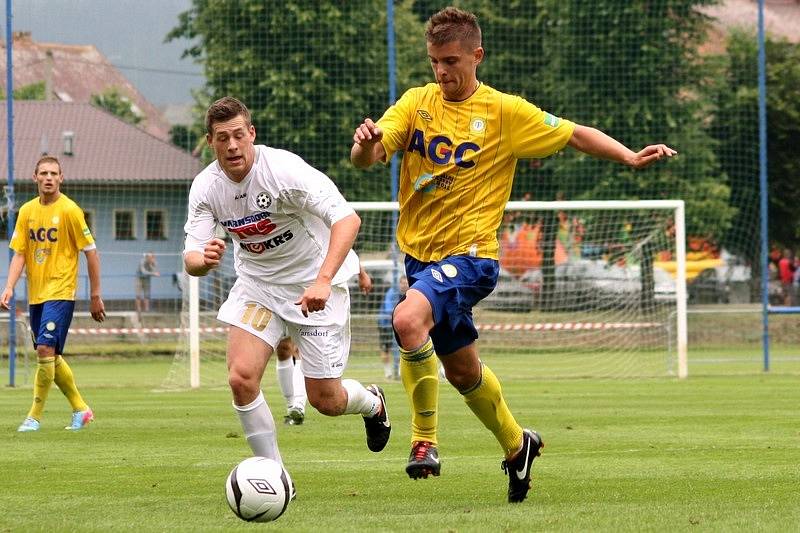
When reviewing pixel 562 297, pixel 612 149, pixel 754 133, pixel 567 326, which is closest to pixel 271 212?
pixel 612 149

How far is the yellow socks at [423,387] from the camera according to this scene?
681cm

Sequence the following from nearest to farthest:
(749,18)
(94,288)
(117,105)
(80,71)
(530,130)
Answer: (530,130), (94,288), (117,105), (80,71), (749,18)

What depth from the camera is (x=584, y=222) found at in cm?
2347

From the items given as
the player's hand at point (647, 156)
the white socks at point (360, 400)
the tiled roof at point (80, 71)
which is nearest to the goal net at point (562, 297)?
the tiled roof at point (80, 71)

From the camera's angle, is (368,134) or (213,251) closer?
(213,251)

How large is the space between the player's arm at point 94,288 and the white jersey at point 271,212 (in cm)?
489

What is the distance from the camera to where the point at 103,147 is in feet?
83.1

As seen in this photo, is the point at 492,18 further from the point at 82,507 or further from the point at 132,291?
the point at 82,507

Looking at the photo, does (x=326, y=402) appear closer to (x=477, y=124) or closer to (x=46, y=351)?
(x=477, y=124)

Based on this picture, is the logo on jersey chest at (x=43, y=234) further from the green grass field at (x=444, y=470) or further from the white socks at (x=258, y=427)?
the white socks at (x=258, y=427)

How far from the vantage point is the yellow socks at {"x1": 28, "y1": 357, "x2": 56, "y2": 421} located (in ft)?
38.4

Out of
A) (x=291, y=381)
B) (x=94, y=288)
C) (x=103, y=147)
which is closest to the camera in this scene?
(x=291, y=381)

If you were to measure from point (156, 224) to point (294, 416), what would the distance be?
1411 centimetres

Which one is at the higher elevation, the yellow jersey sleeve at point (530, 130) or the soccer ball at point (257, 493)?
the yellow jersey sleeve at point (530, 130)
